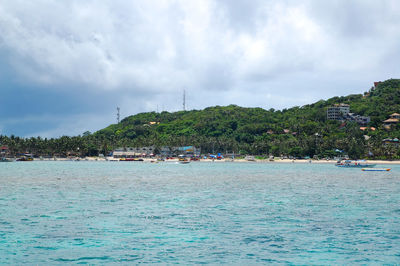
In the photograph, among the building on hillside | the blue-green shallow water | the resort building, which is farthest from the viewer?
the resort building

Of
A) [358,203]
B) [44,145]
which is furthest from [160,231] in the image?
[44,145]

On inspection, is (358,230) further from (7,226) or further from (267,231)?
(7,226)

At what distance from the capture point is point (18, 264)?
54.4ft

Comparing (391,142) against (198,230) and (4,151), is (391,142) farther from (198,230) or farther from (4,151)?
(4,151)

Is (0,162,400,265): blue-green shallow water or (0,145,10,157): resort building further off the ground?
(0,145,10,157): resort building

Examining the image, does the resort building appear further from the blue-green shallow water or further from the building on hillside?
the blue-green shallow water

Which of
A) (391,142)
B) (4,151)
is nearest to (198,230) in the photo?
(391,142)

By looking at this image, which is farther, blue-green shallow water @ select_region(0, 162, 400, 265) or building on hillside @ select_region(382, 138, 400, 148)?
building on hillside @ select_region(382, 138, 400, 148)

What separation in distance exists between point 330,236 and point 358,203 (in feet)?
51.0

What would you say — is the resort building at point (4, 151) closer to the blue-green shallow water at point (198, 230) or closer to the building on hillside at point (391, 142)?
the building on hillside at point (391, 142)

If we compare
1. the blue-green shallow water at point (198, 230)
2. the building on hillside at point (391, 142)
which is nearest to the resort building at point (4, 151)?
the building on hillside at point (391, 142)

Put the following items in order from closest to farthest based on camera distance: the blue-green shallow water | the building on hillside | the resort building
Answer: the blue-green shallow water
the building on hillside
the resort building

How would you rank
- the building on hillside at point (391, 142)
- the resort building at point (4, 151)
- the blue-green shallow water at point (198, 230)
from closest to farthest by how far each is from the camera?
1. the blue-green shallow water at point (198, 230)
2. the building on hillside at point (391, 142)
3. the resort building at point (4, 151)

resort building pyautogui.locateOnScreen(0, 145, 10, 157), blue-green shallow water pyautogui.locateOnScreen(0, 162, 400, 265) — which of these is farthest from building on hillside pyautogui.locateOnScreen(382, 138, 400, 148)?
resort building pyautogui.locateOnScreen(0, 145, 10, 157)
